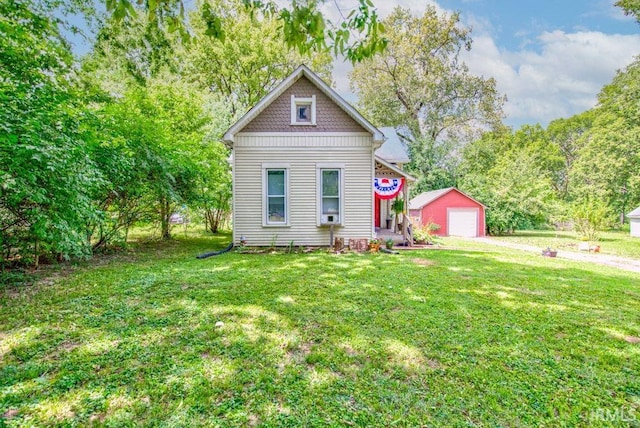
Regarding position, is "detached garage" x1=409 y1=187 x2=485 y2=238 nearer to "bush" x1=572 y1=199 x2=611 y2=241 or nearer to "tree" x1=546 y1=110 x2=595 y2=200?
"bush" x1=572 y1=199 x2=611 y2=241

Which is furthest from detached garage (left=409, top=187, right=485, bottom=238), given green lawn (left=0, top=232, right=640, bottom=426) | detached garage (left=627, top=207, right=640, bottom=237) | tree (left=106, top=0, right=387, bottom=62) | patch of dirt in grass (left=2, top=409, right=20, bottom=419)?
patch of dirt in grass (left=2, top=409, right=20, bottom=419)

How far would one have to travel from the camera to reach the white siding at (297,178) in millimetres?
9617

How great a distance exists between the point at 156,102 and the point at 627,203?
3667 cm

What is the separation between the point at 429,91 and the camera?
82.2 feet

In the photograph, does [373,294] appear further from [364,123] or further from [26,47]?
[26,47]

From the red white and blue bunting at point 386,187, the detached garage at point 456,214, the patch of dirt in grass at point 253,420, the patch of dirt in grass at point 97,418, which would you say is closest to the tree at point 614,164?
the detached garage at point 456,214

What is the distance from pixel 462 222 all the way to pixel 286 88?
14.2 metres

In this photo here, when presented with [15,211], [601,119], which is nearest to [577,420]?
[15,211]

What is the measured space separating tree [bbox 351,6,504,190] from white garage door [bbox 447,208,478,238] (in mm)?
5709

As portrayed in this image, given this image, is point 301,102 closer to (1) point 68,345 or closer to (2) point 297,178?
(2) point 297,178

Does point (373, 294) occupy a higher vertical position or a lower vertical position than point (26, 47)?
lower

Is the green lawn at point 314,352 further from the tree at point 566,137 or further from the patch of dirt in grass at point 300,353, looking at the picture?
the tree at point 566,137

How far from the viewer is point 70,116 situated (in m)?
5.40

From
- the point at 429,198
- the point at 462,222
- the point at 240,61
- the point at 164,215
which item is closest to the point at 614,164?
the point at 462,222
